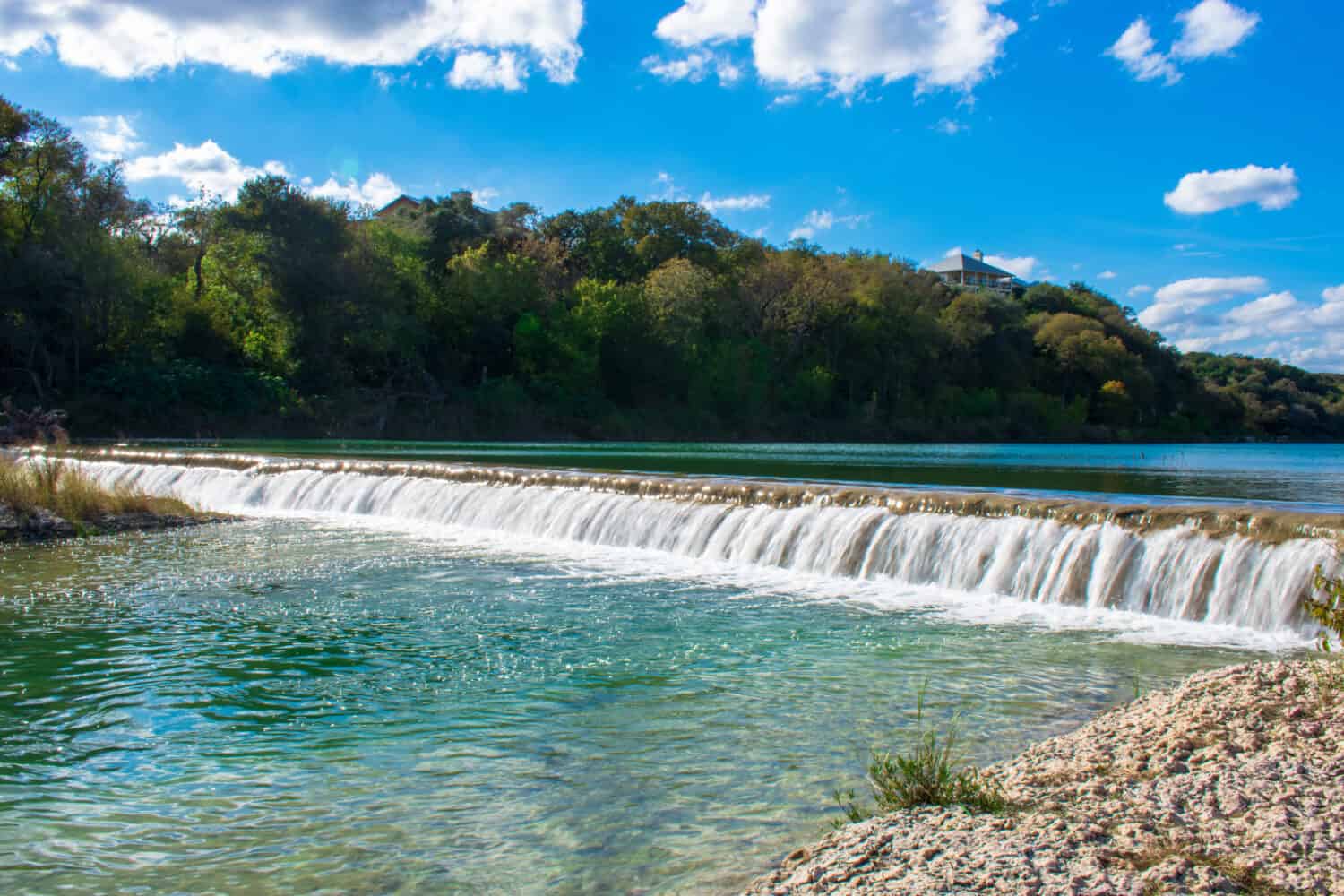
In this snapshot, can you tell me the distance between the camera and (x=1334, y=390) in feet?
312

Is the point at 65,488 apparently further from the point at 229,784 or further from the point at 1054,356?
the point at 1054,356

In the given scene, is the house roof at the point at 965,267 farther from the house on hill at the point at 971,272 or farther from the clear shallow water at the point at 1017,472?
the clear shallow water at the point at 1017,472

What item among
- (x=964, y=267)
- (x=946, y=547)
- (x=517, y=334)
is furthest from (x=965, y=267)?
(x=946, y=547)

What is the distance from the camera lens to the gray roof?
12975 centimetres

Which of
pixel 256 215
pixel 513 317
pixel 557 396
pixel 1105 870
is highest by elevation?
pixel 256 215

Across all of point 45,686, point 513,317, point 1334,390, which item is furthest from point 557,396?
point 1334,390

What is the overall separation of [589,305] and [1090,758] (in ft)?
177

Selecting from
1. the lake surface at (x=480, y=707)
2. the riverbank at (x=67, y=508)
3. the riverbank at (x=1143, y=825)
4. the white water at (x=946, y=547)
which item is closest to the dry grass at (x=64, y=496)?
the riverbank at (x=67, y=508)

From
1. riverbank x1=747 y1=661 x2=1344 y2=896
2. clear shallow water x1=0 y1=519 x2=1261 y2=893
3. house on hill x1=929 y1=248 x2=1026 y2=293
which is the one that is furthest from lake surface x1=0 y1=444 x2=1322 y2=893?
house on hill x1=929 y1=248 x2=1026 y2=293

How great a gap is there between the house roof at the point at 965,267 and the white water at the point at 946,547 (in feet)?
396

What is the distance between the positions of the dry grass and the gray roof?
12340 centimetres

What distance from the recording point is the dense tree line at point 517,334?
41.0 meters

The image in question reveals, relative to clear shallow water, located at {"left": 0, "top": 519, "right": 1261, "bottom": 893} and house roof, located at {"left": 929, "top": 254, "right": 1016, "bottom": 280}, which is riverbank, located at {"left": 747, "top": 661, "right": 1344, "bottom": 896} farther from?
house roof, located at {"left": 929, "top": 254, "right": 1016, "bottom": 280}

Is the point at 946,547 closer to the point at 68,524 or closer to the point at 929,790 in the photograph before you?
the point at 929,790
